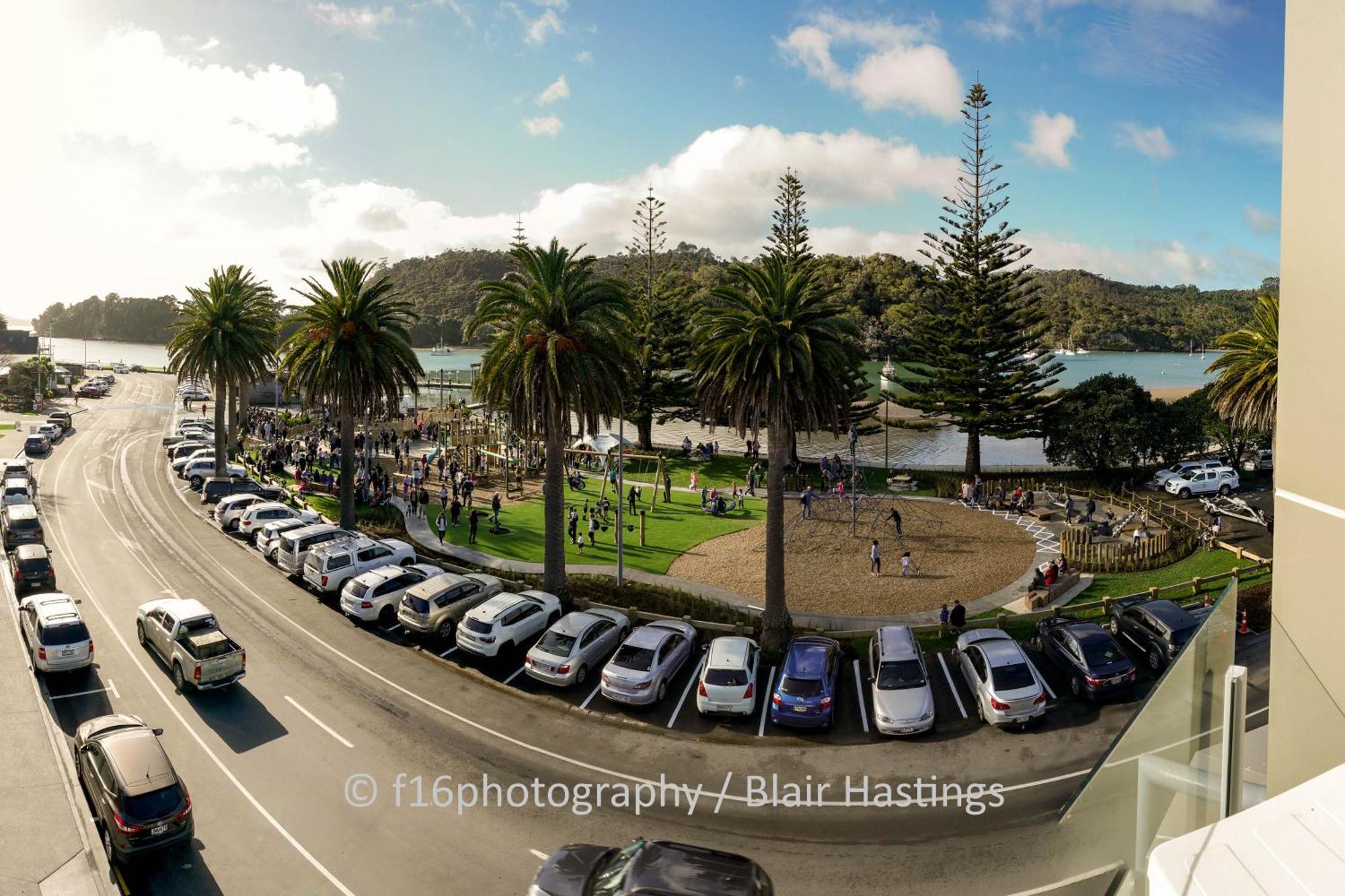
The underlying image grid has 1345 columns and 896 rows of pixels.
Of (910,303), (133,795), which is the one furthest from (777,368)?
(910,303)

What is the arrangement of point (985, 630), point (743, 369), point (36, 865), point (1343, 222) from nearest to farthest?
point (1343, 222) → point (36, 865) → point (985, 630) → point (743, 369)

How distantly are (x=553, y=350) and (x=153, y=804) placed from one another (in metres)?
13.8

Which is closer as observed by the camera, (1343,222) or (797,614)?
(1343,222)

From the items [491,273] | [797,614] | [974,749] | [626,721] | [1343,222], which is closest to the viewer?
[1343,222]

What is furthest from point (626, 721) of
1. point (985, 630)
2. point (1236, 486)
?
point (1236, 486)

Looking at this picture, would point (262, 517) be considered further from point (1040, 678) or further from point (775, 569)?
point (1040, 678)

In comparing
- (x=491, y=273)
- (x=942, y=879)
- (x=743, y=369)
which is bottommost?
(x=942, y=879)

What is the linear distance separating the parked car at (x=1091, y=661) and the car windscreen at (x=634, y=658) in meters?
9.22

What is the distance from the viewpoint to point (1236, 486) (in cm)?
3766

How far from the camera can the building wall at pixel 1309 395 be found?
545 centimetres

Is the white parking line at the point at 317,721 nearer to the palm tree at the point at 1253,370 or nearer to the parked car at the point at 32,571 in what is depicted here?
the parked car at the point at 32,571

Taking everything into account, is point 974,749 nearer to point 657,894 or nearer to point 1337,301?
point 657,894

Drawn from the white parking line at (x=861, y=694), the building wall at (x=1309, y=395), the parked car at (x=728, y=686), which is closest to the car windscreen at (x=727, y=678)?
the parked car at (x=728, y=686)

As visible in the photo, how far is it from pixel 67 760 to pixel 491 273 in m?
188
